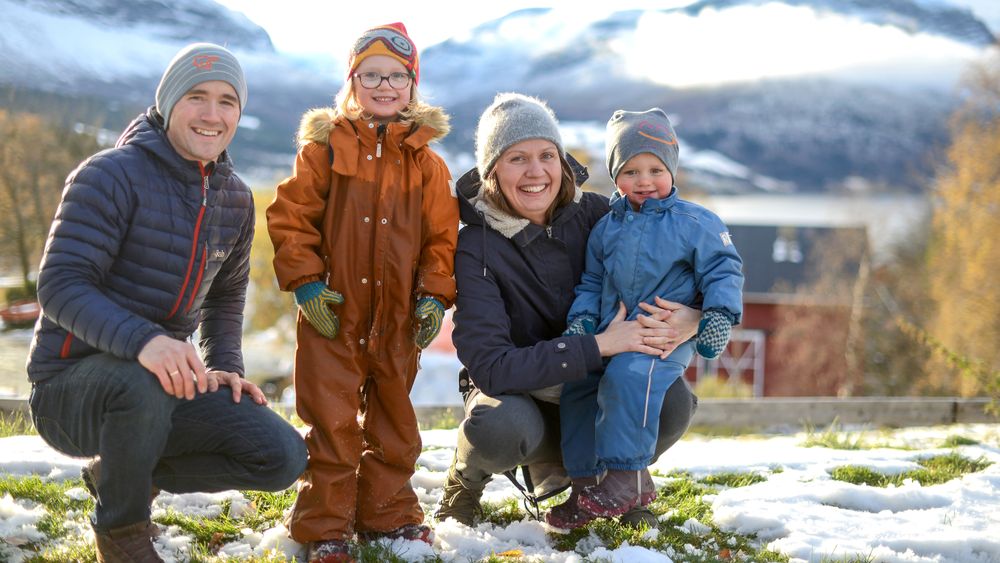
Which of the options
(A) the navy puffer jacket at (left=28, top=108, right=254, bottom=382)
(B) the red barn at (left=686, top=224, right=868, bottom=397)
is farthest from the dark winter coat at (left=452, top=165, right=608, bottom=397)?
(B) the red barn at (left=686, top=224, right=868, bottom=397)

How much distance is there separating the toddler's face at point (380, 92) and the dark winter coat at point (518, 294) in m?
0.41

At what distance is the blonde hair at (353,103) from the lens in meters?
3.09

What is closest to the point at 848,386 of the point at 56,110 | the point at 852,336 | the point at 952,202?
the point at 852,336

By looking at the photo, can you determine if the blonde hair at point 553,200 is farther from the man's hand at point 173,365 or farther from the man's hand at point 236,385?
the man's hand at point 173,365

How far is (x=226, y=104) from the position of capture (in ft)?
9.36

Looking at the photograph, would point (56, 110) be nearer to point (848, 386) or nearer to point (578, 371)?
point (578, 371)

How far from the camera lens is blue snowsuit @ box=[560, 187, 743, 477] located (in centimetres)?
294

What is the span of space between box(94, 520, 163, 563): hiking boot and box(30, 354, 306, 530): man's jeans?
0.08 feet

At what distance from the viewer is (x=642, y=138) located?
3.22 m

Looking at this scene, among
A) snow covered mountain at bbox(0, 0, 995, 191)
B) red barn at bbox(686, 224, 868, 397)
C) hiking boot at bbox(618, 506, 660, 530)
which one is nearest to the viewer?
hiking boot at bbox(618, 506, 660, 530)

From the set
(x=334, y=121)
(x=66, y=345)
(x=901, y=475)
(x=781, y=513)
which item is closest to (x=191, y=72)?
(x=334, y=121)

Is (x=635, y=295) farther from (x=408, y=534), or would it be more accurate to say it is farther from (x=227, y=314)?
(x=227, y=314)

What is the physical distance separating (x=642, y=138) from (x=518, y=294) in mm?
729

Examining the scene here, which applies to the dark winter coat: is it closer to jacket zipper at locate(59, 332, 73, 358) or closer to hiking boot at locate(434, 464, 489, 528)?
hiking boot at locate(434, 464, 489, 528)
